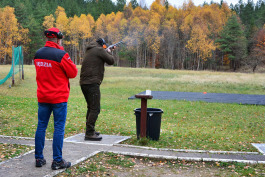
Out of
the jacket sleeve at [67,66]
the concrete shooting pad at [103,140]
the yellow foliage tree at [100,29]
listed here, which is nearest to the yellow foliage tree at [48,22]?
the yellow foliage tree at [100,29]

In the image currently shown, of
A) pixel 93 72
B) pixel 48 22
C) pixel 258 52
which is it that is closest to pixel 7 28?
pixel 48 22

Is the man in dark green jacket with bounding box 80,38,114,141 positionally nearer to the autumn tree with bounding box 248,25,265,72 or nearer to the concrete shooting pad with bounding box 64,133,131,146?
the concrete shooting pad with bounding box 64,133,131,146

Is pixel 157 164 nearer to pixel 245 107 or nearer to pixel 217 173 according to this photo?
pixel 217 173

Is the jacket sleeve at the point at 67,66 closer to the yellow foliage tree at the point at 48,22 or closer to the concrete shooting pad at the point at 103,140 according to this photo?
the concrete shooting pad at the point at 103,140

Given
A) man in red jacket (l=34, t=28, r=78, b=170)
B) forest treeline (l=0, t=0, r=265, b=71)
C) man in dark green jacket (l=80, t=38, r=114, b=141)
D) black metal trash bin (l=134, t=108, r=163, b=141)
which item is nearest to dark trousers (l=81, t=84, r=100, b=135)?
man in dark green jacket (l=80, t=38, r=114, b=141)

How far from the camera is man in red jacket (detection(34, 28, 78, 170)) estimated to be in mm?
3879

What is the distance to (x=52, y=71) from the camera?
12.7 ft

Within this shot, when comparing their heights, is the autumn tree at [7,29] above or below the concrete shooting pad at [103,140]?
above

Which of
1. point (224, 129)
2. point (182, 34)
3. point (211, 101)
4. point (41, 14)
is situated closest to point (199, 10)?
point (182, 34)

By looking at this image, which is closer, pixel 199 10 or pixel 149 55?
pixel 149 55

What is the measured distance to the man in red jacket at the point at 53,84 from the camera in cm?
388

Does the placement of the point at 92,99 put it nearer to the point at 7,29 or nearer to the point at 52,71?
the point at 52,71

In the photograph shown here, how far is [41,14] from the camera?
64812 millimetres

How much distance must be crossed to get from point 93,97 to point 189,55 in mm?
63797
